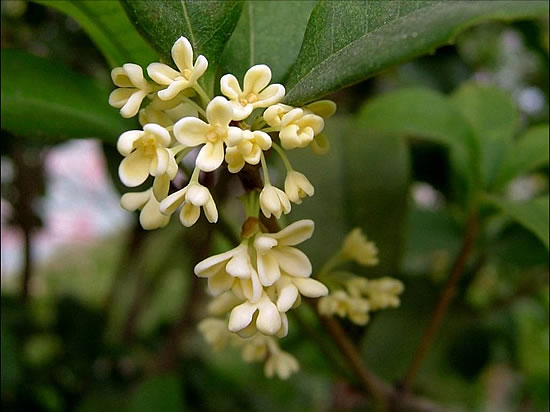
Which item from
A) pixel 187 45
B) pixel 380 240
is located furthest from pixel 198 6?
pixel 380 240

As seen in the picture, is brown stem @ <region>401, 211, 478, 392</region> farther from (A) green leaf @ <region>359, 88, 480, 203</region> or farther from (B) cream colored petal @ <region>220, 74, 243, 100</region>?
(B) cream colored petal @ <region>220, 74, 243, 100</region>

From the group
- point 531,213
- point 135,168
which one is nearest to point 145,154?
point 135,168

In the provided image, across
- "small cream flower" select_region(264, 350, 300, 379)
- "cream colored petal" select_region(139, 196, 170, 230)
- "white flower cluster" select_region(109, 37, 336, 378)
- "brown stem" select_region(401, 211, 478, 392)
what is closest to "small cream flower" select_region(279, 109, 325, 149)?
"white flower cluster" select_region(109, 37, 336, 378)

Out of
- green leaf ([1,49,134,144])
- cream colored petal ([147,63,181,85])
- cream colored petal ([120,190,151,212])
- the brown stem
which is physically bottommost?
the brown stem

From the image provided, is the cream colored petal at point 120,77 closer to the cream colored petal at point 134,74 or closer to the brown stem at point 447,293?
the cream colored petal at point 134,74

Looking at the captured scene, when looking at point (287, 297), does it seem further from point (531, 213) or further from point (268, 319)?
point (531, 213)

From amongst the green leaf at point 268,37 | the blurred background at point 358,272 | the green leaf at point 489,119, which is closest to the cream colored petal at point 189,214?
the green leaf at point 268,37
